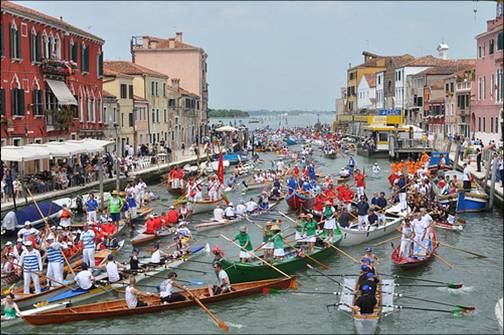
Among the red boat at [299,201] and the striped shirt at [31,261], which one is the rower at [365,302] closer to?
the striped shirt at [31,261]

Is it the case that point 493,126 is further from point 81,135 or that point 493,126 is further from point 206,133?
point 206,133

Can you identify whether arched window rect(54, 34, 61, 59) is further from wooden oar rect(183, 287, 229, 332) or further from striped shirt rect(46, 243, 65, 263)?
wooden oar rect(183, 287, 229, 332)

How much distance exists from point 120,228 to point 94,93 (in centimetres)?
1914

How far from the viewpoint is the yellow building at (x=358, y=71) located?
101m

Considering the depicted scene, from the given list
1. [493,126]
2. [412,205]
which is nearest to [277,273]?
[412,205]

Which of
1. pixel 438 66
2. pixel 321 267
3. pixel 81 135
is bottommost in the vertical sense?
pixel 321 267

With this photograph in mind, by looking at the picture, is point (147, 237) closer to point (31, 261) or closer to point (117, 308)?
point (31, 261)

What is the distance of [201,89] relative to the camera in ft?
250

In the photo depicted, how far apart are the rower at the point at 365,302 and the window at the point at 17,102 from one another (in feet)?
70.6

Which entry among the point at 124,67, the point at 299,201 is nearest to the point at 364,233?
the point at 299,201

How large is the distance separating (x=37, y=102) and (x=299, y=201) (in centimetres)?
1306

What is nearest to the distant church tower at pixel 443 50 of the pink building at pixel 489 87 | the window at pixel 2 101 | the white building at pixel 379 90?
the white building at pixel 379 90

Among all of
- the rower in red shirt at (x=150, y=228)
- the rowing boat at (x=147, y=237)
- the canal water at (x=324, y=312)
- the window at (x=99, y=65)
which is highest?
the window at (x=99, y=65)

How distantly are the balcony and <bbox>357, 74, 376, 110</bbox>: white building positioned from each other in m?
61.9
